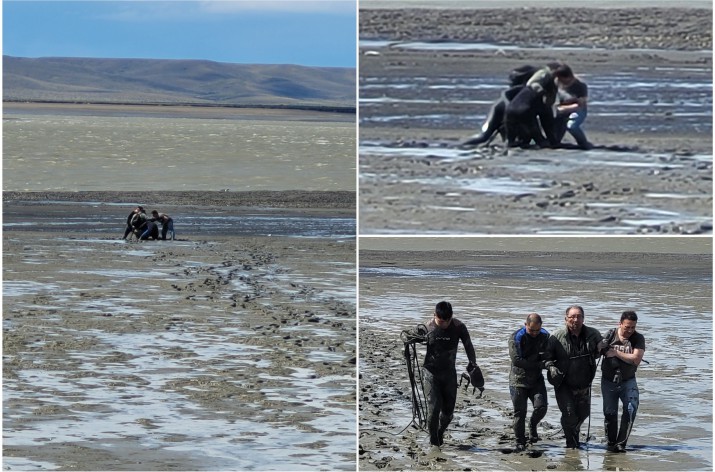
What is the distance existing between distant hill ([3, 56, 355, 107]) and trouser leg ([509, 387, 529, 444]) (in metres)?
119

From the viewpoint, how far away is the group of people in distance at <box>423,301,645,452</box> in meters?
7.30

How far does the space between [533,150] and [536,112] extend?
0.98ft

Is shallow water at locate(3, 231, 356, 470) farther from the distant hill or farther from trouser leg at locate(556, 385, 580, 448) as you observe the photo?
the distant hill

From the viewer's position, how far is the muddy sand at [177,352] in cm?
727

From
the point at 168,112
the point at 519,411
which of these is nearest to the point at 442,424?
the point at 519,411

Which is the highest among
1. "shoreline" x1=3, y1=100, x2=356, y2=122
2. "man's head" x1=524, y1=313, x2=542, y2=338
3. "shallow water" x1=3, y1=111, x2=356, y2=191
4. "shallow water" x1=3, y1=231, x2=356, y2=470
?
"shoreline" x1=3, y1=100, x2=356, y2=122

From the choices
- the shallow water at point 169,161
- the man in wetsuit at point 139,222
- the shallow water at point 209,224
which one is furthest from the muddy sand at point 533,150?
the shallow water at point 169,161

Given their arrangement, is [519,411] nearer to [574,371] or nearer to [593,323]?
[574,371]

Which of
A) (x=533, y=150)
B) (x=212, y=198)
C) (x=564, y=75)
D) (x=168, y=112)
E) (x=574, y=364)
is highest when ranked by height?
(x=168, y=112)

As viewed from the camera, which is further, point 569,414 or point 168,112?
point 168,112

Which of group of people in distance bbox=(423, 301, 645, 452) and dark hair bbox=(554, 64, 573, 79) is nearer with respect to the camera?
group of people in distance bbox=(423, 301, 645, 452)

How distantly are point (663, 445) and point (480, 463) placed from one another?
4.18 ft

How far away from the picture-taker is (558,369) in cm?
734

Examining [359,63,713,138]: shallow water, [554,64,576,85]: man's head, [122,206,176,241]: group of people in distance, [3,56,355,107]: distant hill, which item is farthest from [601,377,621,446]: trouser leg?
[3,56,355,107]: distant hill
